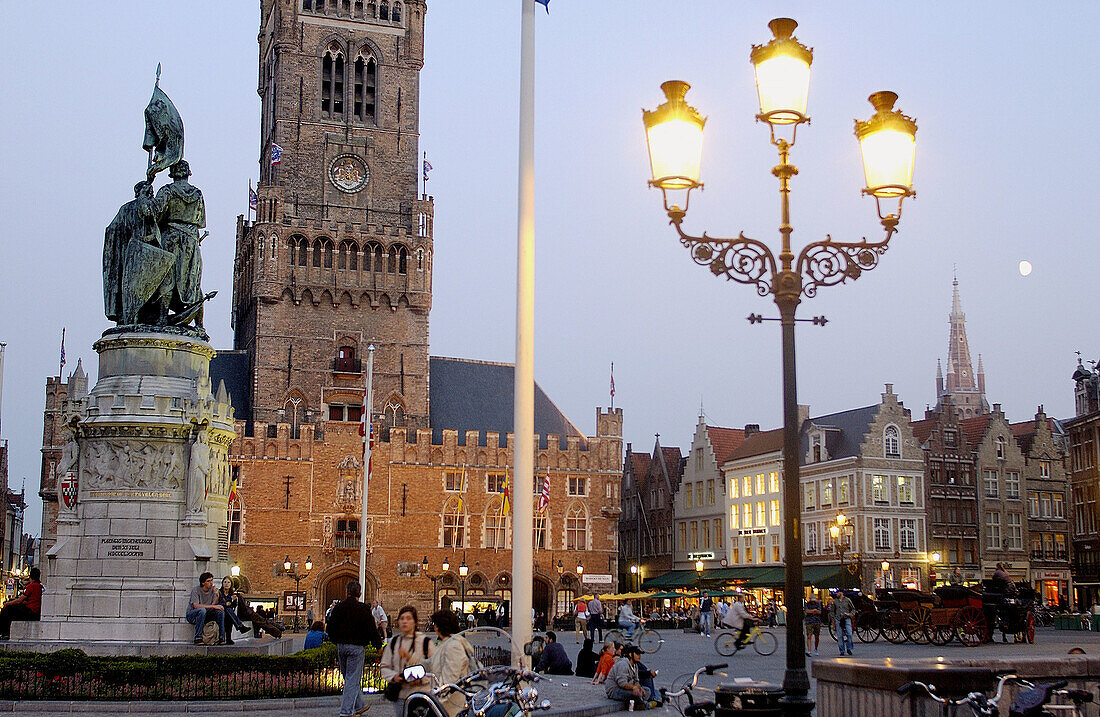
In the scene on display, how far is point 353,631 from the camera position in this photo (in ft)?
41.4

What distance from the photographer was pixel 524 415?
1280 cm

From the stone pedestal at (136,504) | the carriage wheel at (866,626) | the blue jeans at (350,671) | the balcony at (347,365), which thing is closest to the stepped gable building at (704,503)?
the balcony at (347,365)

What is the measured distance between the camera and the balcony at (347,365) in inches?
2462

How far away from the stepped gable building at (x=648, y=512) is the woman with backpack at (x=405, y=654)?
6120cm

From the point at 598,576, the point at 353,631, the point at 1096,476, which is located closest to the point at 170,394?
the point at 353,631

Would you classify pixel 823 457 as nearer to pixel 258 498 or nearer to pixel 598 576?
pixel 598 576

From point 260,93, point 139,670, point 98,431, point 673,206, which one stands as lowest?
point 139,670

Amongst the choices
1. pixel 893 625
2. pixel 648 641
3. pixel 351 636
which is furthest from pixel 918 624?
pixel 351 636

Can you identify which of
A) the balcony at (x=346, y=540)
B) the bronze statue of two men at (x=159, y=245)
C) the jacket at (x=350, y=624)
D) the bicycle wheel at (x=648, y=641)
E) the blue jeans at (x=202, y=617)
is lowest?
the bicycle wheel at (x=648, y=641)

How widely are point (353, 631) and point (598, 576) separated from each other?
170 feet

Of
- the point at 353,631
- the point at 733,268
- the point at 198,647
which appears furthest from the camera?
the point at 198,647

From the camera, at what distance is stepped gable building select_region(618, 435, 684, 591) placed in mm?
74188

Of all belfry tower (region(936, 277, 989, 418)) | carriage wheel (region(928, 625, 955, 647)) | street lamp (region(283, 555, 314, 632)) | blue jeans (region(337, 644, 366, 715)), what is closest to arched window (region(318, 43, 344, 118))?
street lamp (region(283, 555, 314, 632))

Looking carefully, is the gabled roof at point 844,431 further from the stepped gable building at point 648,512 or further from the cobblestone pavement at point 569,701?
the cobblestone pavement at point 569,701
